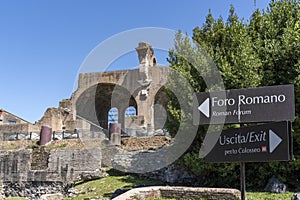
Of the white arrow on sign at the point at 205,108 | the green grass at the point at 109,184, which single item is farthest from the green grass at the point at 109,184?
the white arrow on sign at the point at 205,108

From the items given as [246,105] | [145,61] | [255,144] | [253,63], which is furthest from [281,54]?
[145,61]

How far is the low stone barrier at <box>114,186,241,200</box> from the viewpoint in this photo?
32.6 ft

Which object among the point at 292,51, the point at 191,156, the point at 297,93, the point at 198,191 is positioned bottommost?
the point at 198,191

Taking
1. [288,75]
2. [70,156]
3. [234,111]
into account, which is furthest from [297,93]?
[70,156]

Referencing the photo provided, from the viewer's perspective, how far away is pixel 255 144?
23.8 ft

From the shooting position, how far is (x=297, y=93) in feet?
39.3

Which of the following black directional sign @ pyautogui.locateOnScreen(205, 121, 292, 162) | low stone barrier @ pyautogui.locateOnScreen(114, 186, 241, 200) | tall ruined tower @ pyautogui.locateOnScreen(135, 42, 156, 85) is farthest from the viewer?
tall ruined tower @ pyautogui.locateOnScreen(135, 42, 156, 85)

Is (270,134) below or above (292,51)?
below

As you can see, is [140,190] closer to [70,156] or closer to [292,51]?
[292,51]

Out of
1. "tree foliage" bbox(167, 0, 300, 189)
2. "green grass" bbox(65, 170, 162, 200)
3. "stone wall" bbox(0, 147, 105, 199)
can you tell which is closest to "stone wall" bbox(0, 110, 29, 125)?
"stone wall" bbox(0, 147, 105, 199)

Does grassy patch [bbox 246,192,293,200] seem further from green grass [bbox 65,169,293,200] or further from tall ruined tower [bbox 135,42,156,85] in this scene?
tall ruined tower [bbox 135,42,156,85]

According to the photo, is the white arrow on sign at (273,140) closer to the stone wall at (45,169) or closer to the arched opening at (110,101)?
the stone wall at (45,169)

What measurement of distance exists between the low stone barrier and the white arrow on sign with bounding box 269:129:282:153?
3.33 m

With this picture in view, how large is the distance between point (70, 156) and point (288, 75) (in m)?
11.9
